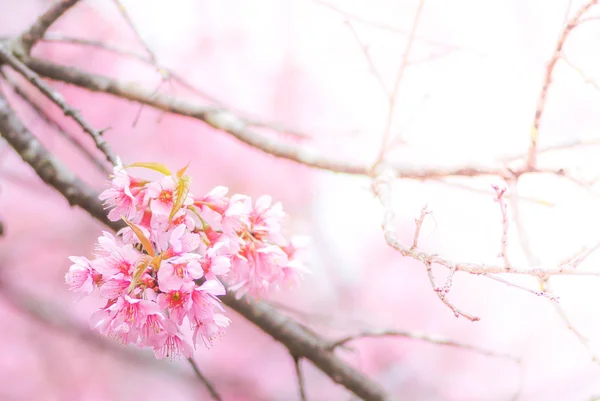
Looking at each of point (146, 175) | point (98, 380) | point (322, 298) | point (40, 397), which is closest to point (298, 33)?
point (146, 175)

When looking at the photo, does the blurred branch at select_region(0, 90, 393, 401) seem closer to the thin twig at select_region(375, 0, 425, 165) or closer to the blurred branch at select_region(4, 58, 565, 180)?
the blurred branch at select_region(4, 58, 565, 180)

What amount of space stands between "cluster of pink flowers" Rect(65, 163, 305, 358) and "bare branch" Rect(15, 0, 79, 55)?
1.47ft

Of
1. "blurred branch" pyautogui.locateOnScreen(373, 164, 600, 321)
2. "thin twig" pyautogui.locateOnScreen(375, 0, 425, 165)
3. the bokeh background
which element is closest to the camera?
"blurred branch" pyautogui.locateOnScreen(373, 164, 600, 321)

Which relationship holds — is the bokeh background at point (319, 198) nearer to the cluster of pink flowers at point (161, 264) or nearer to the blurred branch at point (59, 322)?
the blurred branch at point (59, 322)

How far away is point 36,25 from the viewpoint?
85 centimetres

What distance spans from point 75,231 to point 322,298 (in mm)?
950

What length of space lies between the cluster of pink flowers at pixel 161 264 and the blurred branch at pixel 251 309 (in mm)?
261

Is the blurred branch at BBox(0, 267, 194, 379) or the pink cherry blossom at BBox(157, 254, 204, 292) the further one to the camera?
the blurred branch at BBox(0, 267, 194, 379)

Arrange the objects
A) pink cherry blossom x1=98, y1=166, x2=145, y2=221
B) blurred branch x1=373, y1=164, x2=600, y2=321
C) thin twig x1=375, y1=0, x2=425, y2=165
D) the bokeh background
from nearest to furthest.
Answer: blurred branch x1=373, y1=164, x2=600, y2=321, pink cherry blossom x1=98, y1=166, x2=145, y2=221, thin twig x1=375, y1=0, x2=425, y2=165, the bokeh background

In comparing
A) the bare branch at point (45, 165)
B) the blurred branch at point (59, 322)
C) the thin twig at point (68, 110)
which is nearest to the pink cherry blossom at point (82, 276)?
the thin twig at point (68, 110)

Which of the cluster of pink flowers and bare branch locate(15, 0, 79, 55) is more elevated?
bare branch locate(15, 0, 79, 55)

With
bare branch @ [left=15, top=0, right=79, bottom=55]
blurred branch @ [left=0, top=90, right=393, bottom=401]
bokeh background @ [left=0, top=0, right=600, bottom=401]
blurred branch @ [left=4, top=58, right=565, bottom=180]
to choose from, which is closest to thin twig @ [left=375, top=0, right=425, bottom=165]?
blurred branch @ [left=4, top=58, right=565, bottom=180]

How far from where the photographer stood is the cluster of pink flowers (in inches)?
19.0

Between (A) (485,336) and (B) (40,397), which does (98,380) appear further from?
(A) (485,336)
